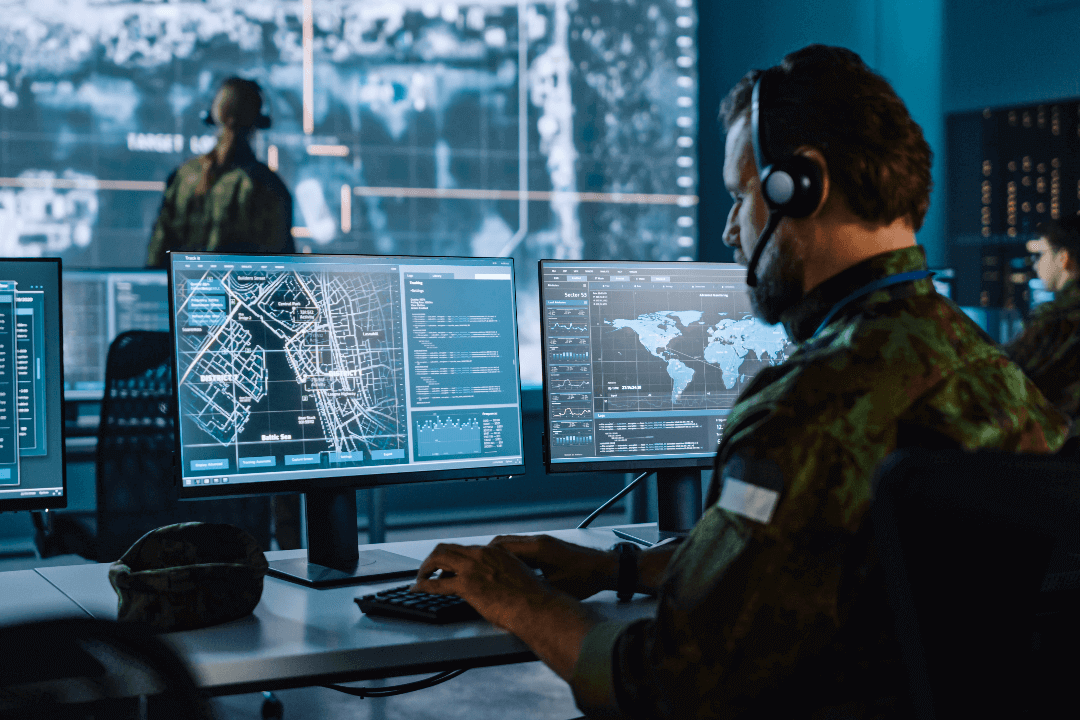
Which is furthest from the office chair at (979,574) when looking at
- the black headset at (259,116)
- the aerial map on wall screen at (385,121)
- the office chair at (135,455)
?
the aerial map on wall screen at (385,121)

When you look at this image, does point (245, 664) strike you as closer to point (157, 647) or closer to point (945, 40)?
point (157, 647)

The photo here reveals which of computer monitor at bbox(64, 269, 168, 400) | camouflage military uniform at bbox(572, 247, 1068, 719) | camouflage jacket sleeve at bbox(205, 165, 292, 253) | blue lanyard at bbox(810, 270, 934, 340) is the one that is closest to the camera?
camouflage military uniform at bbox(572, 247, 1068, 719)

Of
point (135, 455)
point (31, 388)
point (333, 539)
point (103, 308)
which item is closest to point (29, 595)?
point (31, 388)

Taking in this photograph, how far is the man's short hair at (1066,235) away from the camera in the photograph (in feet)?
11.3

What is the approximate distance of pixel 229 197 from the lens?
3.82 m

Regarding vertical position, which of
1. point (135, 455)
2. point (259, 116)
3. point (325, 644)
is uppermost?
point (259, 116)

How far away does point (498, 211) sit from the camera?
4832mm

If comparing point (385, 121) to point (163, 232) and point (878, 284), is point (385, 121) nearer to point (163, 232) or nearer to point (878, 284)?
point (163, 232)

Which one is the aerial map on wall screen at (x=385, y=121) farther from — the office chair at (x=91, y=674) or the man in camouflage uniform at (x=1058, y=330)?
the office chair at (x=91, y=674)

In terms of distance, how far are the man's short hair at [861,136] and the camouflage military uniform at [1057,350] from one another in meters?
1.86

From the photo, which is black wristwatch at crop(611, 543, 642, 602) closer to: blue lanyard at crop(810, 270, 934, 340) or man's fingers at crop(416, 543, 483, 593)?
man's fingers at crop(416, 543, 483, 593)

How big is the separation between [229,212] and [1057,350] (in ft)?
9.54

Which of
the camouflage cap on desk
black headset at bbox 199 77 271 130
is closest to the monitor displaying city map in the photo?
the camouflage cap on desk

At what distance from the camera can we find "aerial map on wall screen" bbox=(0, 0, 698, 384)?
13.4 feet
